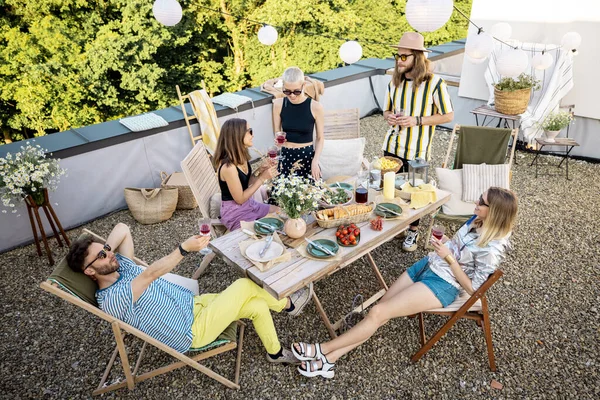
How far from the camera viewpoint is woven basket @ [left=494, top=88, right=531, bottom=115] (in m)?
5.77

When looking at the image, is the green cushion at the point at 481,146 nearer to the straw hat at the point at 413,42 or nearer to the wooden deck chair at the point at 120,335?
the straw hat at the point at 413,42

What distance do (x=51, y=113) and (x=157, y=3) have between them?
1273 centimetres

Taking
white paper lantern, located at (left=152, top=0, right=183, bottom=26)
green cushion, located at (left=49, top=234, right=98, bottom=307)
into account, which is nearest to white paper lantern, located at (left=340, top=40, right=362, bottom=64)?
white paper lantern, located at (left=152, top=0, right=183, bottom=26)

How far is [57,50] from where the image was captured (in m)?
14.5

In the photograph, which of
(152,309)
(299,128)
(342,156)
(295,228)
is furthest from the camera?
(342,156)

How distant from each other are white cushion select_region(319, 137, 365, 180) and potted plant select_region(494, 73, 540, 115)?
285 cm

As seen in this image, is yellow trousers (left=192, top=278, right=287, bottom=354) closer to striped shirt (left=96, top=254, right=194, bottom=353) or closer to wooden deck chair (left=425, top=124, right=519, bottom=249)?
striped shirt (left=96, top=254, right=194, bottom=353)

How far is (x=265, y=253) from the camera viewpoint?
8.48ft

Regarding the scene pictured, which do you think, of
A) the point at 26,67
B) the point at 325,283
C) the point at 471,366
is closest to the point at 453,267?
the point at 471,366

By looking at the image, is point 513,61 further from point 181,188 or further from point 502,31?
point 181,188

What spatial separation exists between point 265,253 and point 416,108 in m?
2.07

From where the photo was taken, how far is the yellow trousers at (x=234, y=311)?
2.49 m

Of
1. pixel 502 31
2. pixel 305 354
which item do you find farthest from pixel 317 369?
pixel 502 31

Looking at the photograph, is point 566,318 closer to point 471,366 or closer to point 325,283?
point 471,366
